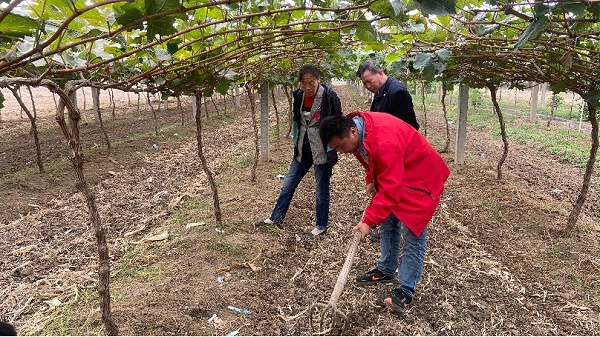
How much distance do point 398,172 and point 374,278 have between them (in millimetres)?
1241

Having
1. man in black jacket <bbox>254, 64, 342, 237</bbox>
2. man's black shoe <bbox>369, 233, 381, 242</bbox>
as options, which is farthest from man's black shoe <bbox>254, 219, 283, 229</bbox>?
man's black shoe <bbox>369, 233, 381, 242</bbox>

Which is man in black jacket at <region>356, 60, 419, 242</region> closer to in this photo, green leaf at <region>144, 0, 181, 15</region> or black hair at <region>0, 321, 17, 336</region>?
green leaf at <region>144, 0, 181, 15</region>

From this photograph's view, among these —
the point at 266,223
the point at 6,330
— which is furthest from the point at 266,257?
the point at 6,330

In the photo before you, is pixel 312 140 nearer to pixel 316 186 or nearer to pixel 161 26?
pixel 316 186

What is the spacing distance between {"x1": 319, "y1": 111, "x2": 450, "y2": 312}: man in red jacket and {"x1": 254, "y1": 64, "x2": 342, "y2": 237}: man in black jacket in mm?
1235

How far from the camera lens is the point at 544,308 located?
3.20m

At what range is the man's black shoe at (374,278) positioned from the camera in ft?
11.2

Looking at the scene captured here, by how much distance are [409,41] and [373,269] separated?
2.00 meters

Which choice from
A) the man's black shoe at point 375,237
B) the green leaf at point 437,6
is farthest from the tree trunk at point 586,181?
the green leaf at point 437,6

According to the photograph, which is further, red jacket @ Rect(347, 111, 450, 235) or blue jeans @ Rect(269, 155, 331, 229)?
blue jeans @ Rect(269, 155, 331, 229)

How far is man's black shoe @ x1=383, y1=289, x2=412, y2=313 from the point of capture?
3010 millimetres

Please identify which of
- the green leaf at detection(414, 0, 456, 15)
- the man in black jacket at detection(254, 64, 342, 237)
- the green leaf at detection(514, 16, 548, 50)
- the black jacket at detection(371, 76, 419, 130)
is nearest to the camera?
the green leaf at detection(414, 0, 456, 15)

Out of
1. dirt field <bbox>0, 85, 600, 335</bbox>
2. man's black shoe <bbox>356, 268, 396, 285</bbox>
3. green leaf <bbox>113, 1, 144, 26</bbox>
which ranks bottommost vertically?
dirt field <bbox>0, 85, 600, 335</bbox>

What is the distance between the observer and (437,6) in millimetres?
1145
